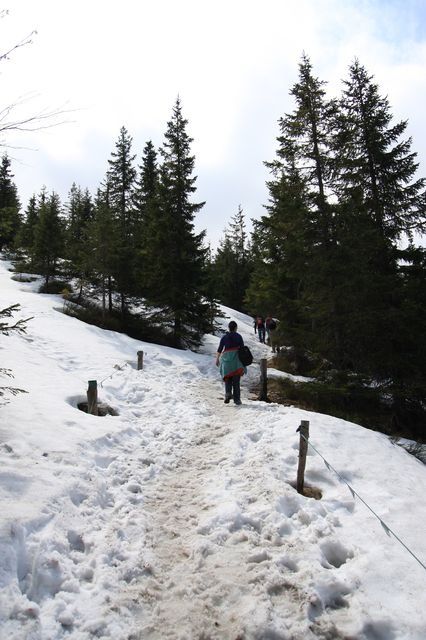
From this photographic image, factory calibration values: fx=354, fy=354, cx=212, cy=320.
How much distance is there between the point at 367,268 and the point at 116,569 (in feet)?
36.7

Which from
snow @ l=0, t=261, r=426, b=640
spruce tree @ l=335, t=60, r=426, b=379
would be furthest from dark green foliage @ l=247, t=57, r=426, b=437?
snow @ l=0, t=261, r=426, b=640

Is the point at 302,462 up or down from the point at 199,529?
up

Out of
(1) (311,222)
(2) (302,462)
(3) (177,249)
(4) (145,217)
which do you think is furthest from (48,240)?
(2) (302,462)

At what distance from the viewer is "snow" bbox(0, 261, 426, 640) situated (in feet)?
10.7

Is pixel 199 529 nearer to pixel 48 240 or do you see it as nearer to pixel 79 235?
pixel 48 240

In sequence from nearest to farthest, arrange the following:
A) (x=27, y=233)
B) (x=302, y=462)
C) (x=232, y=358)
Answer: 1. (x=302, y=462)
2. (x=232, y=358)
3. (x=27, y=233)

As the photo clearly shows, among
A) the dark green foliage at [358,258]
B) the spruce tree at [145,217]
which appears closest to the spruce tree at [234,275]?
the spruce tree at [145,217]

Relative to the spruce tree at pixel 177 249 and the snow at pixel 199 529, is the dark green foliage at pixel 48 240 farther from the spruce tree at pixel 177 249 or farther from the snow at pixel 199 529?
the snow at pixel 199 529

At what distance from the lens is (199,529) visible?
4.66m

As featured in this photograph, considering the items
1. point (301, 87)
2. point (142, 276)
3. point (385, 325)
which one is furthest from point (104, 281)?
point (385, 325)

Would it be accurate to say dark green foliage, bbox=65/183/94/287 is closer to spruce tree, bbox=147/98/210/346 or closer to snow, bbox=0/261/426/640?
spruce tree, bbox=147/98/210/346

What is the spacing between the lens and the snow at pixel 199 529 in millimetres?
3258

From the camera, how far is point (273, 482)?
5.66 meters

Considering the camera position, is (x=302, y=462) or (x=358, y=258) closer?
(x=302, y=462)
